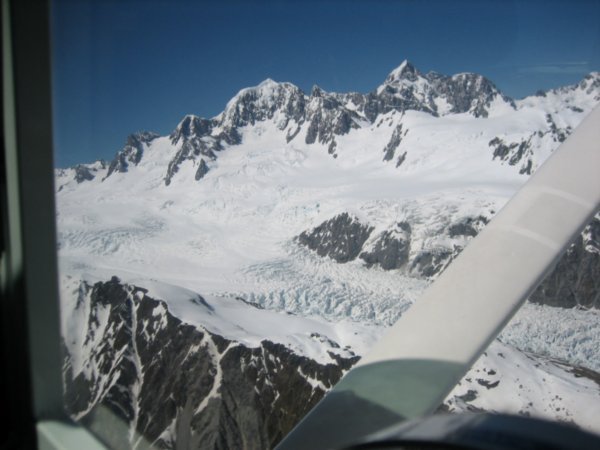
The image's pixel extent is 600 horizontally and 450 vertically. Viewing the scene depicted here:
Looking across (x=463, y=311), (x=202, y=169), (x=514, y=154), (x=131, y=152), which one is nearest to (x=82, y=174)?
(x=131, y=152)

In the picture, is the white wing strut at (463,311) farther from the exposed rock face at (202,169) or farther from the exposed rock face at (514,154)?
the exposed rock face at (202,169)

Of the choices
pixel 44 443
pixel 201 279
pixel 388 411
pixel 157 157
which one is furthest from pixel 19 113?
pixel 201 279

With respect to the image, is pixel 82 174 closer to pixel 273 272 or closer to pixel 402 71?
pixel 402 71

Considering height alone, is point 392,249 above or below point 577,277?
below

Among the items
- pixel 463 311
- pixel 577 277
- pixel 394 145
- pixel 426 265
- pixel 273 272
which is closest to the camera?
pixel 463 311

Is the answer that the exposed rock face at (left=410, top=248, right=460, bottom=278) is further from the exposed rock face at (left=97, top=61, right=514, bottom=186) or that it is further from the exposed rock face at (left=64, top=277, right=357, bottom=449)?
the exposed rock face at (left=64, top=277, right=357, bottom=449)

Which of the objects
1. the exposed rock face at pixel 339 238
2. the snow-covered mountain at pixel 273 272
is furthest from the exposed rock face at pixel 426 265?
the exposed rock face at pixel 339 238
